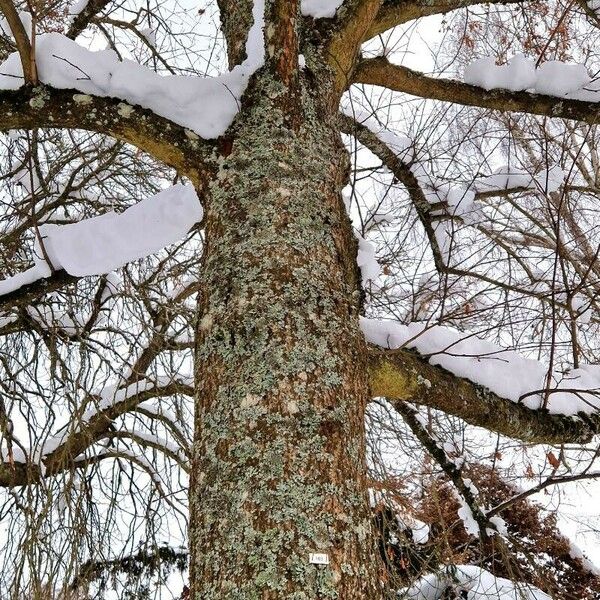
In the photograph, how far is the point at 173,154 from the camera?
62.9 inches

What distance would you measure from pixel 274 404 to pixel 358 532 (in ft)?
0.84

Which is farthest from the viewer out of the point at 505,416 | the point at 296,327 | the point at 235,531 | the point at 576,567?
the point at 576,567

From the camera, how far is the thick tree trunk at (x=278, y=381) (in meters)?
0.88

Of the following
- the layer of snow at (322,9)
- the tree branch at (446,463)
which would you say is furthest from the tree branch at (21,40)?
the tree branch at (446,463)

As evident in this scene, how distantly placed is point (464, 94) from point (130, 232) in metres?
1.44

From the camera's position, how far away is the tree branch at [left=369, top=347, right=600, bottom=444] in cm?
162

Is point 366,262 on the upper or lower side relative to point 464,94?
lower

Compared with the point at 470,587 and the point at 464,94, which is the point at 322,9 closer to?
the point at 464,94

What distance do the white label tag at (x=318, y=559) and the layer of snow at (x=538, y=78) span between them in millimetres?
1974

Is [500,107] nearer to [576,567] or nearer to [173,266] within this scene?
[173,266]

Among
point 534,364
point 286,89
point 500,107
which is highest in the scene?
point 500,107

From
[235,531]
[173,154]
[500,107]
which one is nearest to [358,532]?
[235,531]

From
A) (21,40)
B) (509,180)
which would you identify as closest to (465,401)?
(509,180)

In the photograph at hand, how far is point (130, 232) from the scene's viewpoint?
6.07 feet
